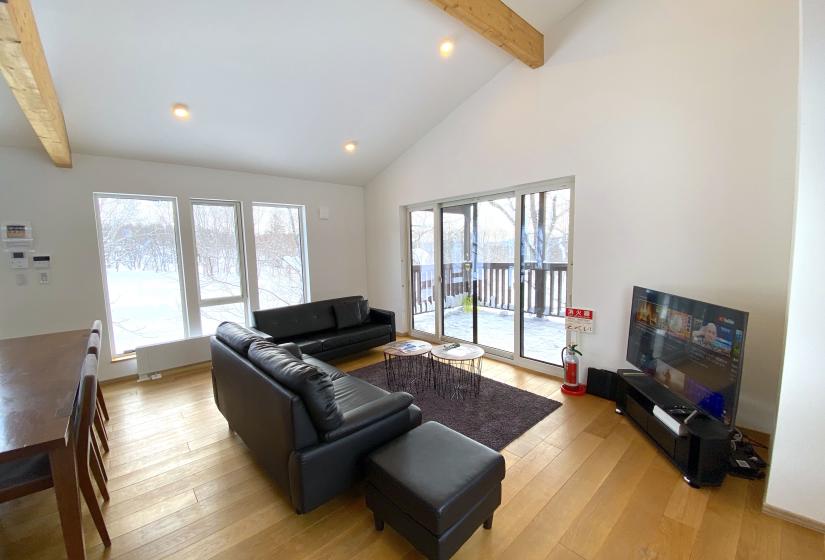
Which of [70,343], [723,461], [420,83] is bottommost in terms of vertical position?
[723,461]

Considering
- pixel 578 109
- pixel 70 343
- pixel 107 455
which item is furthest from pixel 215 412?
pixel 578 109

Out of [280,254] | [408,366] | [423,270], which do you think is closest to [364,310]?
[423,270]

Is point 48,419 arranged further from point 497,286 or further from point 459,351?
point 497,286

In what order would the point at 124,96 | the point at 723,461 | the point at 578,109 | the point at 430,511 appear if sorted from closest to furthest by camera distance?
the point at 430,511, the point at 723,461, the point at 124,96, the point at 578,109

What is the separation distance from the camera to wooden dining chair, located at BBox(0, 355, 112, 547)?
1.39m

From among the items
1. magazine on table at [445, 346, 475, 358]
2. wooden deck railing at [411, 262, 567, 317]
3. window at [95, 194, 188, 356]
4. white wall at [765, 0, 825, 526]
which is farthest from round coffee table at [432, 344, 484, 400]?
window at [95, 194, 188, 356]

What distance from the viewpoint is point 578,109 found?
10.3ft

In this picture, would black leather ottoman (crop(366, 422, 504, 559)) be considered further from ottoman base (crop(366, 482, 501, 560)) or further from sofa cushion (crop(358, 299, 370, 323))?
sofa cushion (crop(358, 299, 370, 323))

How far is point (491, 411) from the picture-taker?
9.46 feet

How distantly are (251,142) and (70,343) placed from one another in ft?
8.51

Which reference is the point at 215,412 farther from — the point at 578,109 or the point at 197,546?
the point at 578,109

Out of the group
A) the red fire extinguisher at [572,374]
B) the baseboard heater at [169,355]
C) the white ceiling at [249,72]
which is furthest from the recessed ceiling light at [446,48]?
the baseboard heater at [169,355]

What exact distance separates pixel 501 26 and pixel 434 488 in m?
3.42

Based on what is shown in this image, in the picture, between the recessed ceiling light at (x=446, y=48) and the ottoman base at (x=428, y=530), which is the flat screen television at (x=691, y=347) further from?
the recessed ceiling light at (x=446, y=48)
